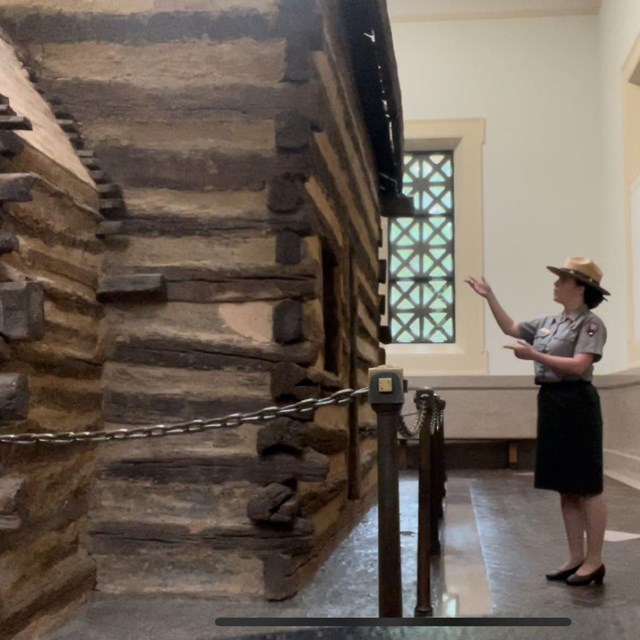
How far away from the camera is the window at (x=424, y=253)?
15.4m

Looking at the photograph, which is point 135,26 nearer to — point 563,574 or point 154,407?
point 154,407

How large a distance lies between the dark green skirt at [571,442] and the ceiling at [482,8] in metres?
11.7

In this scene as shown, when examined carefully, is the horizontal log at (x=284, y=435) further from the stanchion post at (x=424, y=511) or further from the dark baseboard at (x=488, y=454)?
the dark baseboard at (x=488, y=454)

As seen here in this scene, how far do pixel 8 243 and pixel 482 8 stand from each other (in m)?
13.1

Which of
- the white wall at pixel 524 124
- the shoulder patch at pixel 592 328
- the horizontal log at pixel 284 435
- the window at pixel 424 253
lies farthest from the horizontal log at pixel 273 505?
the window at pixel 424 253

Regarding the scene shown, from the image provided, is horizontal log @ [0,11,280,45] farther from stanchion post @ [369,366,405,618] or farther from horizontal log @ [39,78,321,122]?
stanchion post @ [369,366,405,618]

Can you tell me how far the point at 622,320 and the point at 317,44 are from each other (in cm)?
921

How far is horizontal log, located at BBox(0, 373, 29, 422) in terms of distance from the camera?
3.70 m

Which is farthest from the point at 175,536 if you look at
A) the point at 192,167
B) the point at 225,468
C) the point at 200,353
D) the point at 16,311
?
the point at 192,167

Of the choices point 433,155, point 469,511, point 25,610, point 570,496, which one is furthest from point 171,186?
point 433,155

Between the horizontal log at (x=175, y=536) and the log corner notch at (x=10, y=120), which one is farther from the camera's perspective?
the horizontal log at (x=175, y=536)

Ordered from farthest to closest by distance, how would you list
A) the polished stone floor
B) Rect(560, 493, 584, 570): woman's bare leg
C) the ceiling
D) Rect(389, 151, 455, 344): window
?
Rect(389, 151, 455, 344): window → the ceiling → Rect(560, 493, 584, 570): woman's bare leg → the polished stone floor

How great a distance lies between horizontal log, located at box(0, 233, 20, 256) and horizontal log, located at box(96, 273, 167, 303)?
1.03 metres

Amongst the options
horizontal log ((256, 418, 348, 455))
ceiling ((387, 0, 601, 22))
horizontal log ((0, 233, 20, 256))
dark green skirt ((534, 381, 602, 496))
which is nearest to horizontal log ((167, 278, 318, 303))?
horizontal log ((256, 418, 348, 455))
